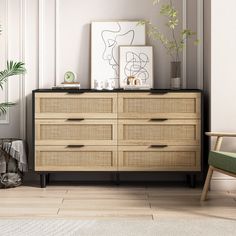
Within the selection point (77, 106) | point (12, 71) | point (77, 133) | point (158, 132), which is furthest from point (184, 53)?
point (12, 71)

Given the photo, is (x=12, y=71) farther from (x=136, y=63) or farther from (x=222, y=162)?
(x=222, y=162)

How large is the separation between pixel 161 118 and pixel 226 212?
3.82ft

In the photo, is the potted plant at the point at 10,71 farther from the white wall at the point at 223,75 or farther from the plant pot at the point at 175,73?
the white wall at the point at 223,75

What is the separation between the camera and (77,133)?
4746 millimetres

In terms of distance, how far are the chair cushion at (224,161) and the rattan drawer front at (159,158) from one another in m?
0.60

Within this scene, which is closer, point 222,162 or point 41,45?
point 222,162

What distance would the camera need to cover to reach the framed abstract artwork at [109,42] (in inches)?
200

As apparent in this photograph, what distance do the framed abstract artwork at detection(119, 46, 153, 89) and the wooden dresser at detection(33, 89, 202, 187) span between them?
411mm

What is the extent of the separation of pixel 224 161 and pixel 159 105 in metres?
0.99

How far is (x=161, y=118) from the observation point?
4719 mm

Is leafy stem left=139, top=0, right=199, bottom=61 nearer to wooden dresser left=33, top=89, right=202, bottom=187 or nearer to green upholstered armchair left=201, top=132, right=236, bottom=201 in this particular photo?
wooden dresser left=33, top=89, right=202, bottom=187

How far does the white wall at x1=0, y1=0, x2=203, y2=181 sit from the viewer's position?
510 centimetres

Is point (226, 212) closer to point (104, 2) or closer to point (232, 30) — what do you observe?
point (232, 30)

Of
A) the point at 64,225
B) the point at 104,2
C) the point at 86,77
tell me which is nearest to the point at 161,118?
the point at 86,77
